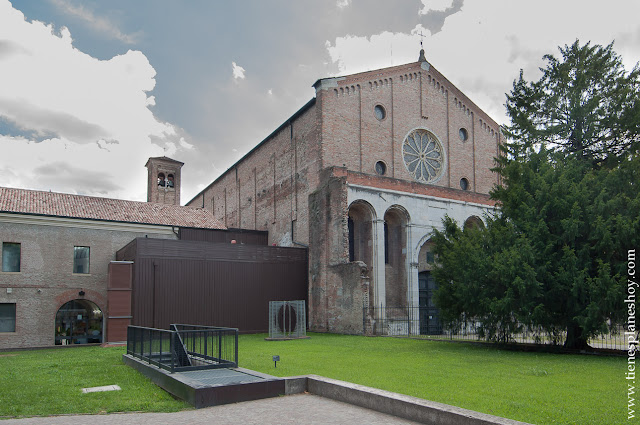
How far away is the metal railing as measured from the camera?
1053cm

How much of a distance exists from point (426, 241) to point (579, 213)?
14544mm

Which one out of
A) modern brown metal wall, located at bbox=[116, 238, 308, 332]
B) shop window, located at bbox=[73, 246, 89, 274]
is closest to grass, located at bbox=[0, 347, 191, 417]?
modern brown metal wall, located at bbox=[116, 238, 308, 332]

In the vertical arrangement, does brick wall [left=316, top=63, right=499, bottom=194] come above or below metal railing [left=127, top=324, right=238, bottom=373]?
above

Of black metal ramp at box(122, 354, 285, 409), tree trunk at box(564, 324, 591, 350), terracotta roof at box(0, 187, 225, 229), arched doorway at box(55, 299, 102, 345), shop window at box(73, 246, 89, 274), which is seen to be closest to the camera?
black metal ramp at box(122, 354, 285, 409)

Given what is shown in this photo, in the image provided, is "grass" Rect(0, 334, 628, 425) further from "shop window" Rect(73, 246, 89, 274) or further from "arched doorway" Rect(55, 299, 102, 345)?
"shop window" Rect(73, 246, 89, 274)

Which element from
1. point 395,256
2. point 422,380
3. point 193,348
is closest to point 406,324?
point 395,256

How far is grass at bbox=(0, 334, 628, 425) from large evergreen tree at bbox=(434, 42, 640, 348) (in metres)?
1.41

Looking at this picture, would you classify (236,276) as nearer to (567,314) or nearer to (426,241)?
(426,241)

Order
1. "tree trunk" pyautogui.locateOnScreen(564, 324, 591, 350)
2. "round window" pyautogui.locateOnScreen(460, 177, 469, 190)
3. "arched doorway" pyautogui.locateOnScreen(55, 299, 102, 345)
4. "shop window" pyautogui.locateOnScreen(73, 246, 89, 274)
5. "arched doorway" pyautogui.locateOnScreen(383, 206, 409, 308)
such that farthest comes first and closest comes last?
"round window" pyautogui.locateOnScreen(460, 177, 469, 190) < "arched doorway" pyautogui.locateOnScreen(383, 206, 409, 308) < "shop window" pyautogui.locateOnScreen(73, 246, 89, 274) < "arched doorway" pyautogui.locateOnScreen(55, 299, 102, 345) < "tree trunk" pyautogui.locateOnScreen(564, 324, 591, 350)

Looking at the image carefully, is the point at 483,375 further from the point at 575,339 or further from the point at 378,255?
the point at 378,255

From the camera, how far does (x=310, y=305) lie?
27312 millimetres

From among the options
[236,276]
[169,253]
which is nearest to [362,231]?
[236,276]

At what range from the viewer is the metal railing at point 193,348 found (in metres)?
10.5

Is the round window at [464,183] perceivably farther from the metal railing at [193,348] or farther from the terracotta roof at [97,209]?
the metal railing at [193,348]
